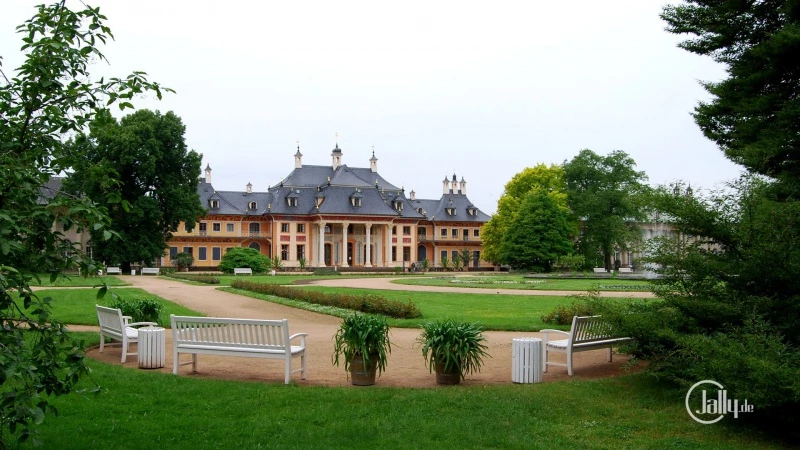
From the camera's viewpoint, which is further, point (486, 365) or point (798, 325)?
point (486, 365)

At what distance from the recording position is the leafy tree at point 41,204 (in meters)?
4.16

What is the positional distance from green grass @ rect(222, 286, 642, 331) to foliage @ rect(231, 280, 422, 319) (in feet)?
1.73

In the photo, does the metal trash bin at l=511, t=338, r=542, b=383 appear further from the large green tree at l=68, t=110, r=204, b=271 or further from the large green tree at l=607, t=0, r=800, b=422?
the large green tree at l=68, t=110, r=204, b=271

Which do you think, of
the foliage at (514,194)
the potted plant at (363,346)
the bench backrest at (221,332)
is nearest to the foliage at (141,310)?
the bench backrest at (221,332)

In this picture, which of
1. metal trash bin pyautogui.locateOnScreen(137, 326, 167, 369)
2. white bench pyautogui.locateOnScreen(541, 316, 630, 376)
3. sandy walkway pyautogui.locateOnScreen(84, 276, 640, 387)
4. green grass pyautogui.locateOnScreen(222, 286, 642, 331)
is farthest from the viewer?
green grass pyautogui.locateOnScreen(222, 286, 642, 331)

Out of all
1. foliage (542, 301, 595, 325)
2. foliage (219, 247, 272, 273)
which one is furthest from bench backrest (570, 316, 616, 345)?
foliage (219, 247, 272, 273)

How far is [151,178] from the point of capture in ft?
174

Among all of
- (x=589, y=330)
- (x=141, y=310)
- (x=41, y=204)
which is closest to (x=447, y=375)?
(x=589, y=330)

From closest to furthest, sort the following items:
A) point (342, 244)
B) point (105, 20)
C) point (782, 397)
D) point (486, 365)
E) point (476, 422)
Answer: point (105, 20) → point (782, 397) → point (476, 422) → point (486, 365) → point (342, 244)

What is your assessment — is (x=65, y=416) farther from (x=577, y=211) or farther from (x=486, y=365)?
(x=577, y=211)

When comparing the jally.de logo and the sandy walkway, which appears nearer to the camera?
the jally.de logo

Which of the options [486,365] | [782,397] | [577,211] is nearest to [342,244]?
→ [577,211]

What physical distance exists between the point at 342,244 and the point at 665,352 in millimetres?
68590

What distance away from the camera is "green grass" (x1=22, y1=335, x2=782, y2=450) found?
6.66 m
